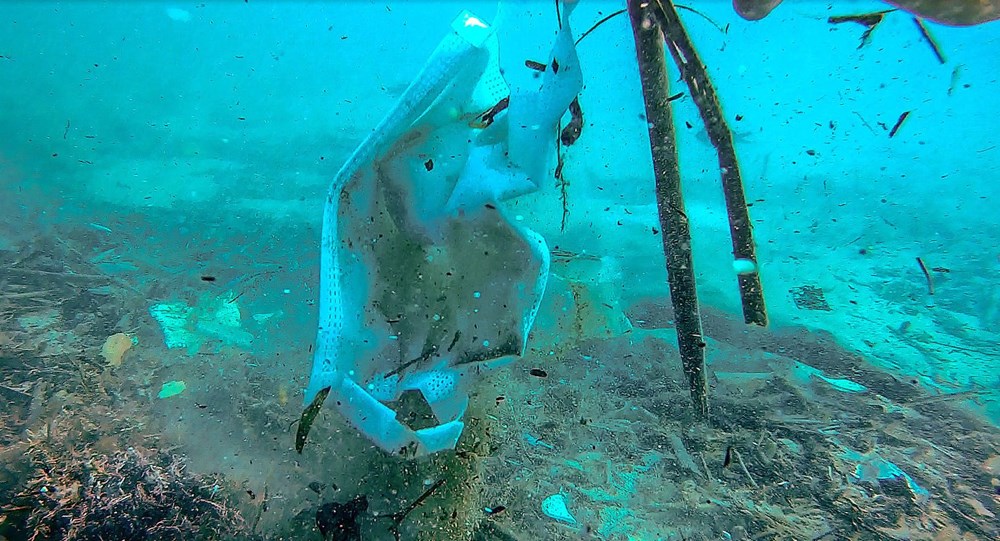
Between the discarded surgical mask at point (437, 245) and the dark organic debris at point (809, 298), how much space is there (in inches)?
159

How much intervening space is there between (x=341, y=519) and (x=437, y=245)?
4.32ft

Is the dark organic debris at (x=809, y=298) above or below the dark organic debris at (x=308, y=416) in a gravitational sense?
above

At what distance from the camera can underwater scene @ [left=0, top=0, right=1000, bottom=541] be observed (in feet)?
5.78

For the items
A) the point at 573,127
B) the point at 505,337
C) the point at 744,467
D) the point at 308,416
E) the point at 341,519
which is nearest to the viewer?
the point at 573,127

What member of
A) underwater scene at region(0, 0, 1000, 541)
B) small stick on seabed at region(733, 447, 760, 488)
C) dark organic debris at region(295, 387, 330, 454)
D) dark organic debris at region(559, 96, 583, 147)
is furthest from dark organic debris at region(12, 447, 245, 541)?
small stick on seabed at region(733, 447, 760, 488)

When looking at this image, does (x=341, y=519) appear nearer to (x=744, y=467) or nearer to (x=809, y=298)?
(x=744, y=467)

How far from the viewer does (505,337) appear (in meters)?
2.05

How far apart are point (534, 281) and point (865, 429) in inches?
95.7

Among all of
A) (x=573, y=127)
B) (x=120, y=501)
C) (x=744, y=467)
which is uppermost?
(x=573, y=127)

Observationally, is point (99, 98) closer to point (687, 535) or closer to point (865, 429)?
point (687, 535)

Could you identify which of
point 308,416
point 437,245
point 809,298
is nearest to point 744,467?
point 437,245

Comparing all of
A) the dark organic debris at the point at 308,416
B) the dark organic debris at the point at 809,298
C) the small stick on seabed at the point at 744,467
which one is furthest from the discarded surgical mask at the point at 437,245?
the dark organic debris at the point at 809,298

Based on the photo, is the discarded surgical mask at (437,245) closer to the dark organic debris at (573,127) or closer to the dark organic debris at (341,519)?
the dark organic debris at (573,127)

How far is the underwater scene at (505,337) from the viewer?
1.76 meters
